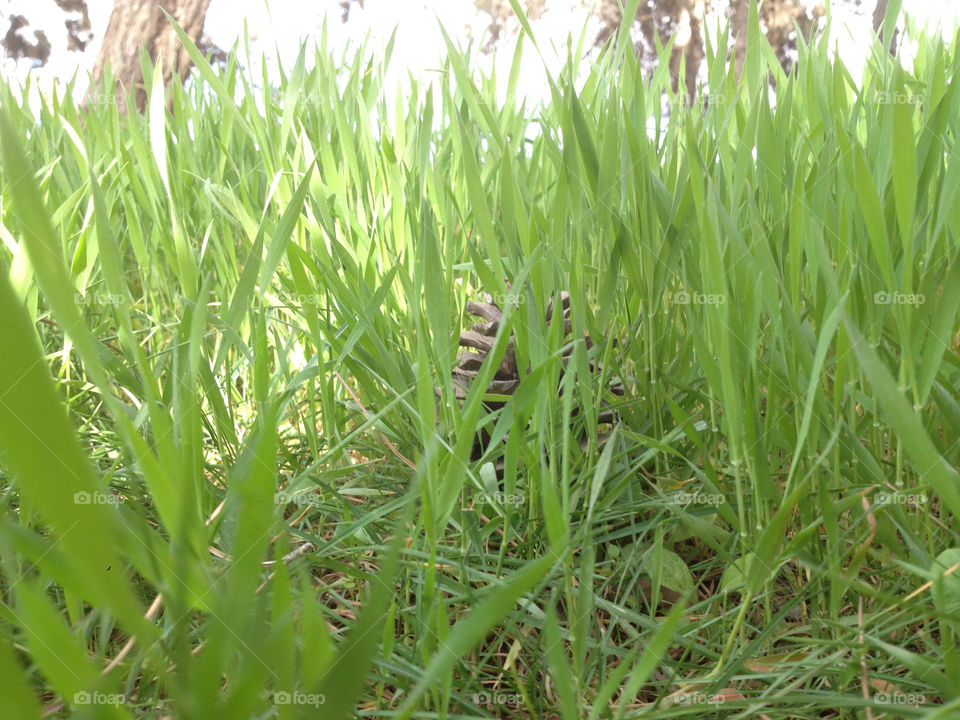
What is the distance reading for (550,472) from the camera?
57cm

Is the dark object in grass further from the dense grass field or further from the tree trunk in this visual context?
the tree trunk

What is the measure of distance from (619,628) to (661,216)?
0.38m

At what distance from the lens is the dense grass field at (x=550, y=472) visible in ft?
0.94

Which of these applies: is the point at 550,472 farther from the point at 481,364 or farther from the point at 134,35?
the point at 134,35

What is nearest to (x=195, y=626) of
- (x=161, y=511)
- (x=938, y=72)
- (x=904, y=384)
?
(x=161, y=511)

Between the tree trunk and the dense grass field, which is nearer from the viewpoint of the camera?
Answer: the dense grass field

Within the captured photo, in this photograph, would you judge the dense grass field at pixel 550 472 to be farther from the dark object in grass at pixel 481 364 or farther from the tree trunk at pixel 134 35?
the tree trunk at pixel 134 35

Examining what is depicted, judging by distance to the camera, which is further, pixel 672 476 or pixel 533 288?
pixel 672 476

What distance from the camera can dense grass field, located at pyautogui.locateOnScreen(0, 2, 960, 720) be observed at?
286 mm

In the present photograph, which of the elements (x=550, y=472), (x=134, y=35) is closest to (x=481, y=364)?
(x=550, y=472)

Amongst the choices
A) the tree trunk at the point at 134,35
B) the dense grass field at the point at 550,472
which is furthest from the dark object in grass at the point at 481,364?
the tree trunk at the point at 134,35

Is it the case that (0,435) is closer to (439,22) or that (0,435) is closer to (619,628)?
(619,628)

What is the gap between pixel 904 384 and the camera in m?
0.52

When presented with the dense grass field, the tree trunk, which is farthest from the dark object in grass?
the tree trunk
